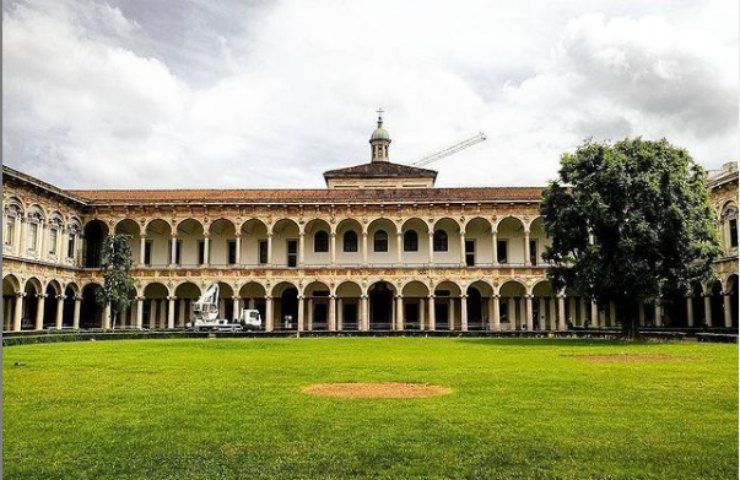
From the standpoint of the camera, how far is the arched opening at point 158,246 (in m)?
43.8

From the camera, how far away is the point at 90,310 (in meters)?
43.0

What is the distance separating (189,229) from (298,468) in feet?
129

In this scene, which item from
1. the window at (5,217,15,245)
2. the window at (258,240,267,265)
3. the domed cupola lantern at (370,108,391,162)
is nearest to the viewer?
the window at (5,217,15,245)

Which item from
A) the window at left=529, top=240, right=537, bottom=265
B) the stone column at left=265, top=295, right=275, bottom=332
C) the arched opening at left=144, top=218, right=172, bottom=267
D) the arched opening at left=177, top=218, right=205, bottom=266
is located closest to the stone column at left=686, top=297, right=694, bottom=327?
the window at left=529, top=240, right=537, bottom=265

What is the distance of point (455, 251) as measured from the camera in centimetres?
4409

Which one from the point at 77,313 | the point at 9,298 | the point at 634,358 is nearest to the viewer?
the point at 634,358

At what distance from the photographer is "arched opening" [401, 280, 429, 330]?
4291cm

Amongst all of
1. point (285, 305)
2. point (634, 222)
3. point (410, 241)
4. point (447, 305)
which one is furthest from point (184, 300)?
point (634, 222)

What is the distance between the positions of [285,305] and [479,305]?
12235mm

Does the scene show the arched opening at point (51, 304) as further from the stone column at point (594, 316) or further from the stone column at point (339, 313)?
the stone column at point (594, 316)

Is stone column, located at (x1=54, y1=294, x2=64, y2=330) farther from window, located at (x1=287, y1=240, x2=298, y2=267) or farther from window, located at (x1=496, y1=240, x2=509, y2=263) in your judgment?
window, located at (x1=496, y1=240, x2=509, y2=263)

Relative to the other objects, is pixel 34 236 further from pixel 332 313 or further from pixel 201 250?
pixel 332 313

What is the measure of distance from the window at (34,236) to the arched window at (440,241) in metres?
23.0

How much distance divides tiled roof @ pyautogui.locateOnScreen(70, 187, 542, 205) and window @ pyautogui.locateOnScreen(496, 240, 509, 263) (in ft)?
11.1
